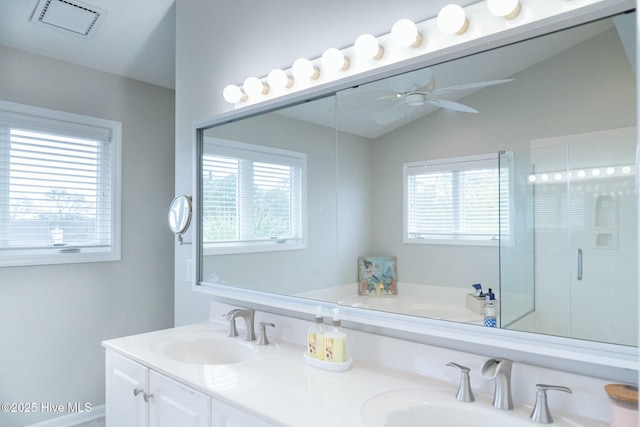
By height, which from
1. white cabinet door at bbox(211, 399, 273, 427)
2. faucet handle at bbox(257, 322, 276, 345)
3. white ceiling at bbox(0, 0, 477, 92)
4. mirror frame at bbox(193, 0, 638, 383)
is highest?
white ceiling at bbox(0, 0, 477, 92)

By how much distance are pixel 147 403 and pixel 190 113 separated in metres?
1.48

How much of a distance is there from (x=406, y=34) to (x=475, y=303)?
87cm

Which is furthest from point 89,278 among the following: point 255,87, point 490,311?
point 490,311

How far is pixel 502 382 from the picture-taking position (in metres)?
1.08

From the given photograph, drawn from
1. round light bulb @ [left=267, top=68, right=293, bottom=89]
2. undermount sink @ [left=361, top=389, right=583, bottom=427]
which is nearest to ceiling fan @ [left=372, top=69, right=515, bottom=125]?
round light bulb @ [left=267, top=68, right=293, bottom=89]

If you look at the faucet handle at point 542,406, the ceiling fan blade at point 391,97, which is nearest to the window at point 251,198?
the ceiling fan blade at point 391,97

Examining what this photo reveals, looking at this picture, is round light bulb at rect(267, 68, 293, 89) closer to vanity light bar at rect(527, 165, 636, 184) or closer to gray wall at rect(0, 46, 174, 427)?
vanity light bar at rect(527, 165, 636, 184)

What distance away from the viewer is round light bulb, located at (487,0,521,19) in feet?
3.73

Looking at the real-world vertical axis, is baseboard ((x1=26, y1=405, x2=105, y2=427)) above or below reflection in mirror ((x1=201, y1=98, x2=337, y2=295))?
below

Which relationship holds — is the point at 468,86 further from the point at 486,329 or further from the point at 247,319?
the point at 247,319

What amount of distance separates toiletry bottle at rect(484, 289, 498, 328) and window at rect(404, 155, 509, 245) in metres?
0.17

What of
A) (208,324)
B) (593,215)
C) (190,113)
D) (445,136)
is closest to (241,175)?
(190,113)

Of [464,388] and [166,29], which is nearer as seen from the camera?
[464,388]

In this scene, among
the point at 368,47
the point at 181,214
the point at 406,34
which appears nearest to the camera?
the point at 406,34
